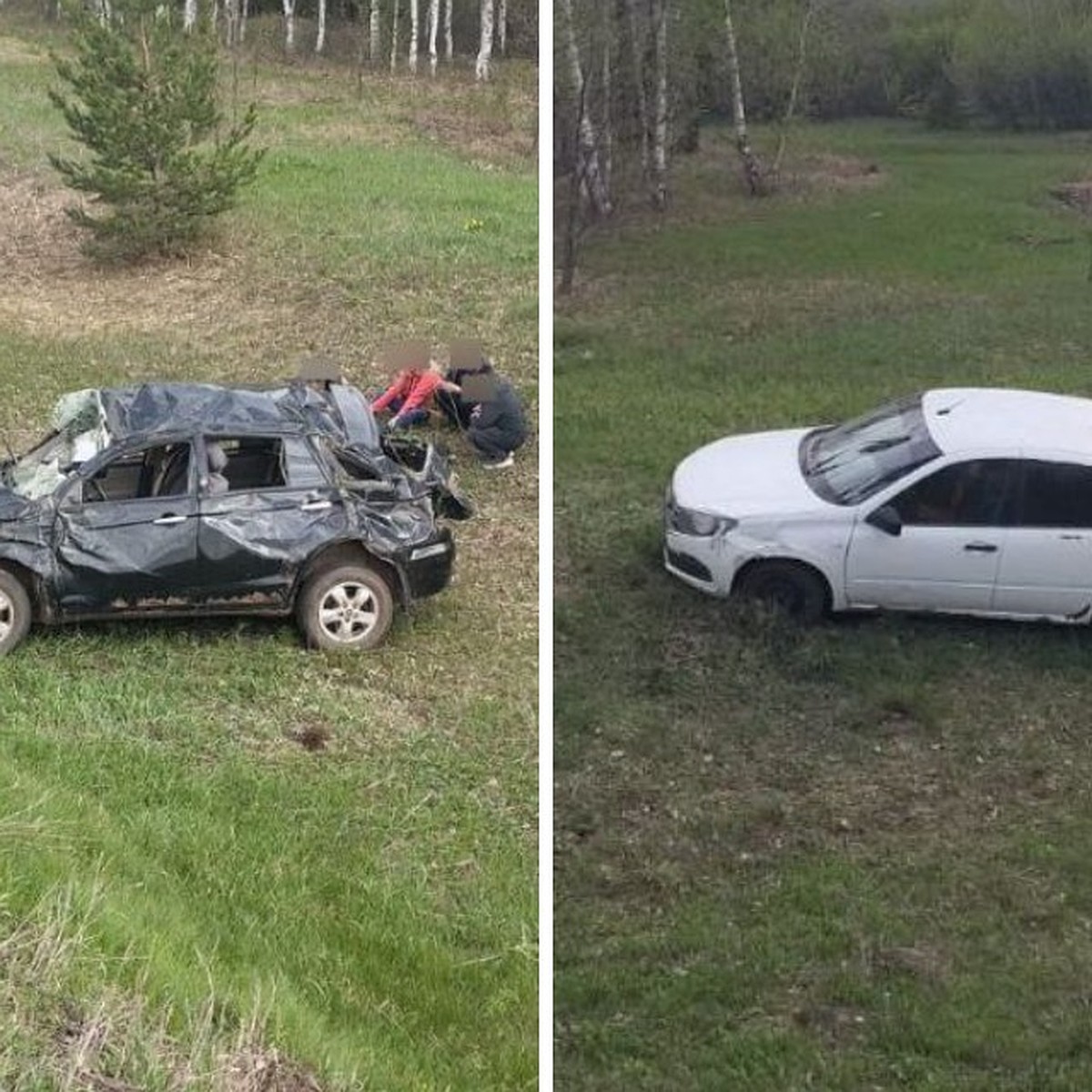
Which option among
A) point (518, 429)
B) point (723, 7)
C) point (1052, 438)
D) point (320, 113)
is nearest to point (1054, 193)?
point (1052, 438)

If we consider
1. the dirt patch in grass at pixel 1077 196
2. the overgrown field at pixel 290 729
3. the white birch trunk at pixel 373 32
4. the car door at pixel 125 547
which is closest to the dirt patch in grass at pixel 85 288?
the overgrown field at pixel 290 729

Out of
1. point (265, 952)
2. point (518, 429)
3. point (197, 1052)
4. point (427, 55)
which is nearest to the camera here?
point (197, 1052)

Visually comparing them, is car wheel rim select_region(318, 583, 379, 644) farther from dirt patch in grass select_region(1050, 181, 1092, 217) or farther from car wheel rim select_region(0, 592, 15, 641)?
dirt patch in grass select_region(1050, 181, 1092, 217)

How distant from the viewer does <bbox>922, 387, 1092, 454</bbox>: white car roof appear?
2.70 metres

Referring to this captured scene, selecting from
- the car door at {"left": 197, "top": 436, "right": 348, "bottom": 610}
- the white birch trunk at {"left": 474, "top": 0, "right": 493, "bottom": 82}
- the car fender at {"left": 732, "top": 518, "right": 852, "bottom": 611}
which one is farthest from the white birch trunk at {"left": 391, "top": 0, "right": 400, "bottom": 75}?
the car fender at {"left": 732, "top": 518, "right": 852, "bottom": 611}

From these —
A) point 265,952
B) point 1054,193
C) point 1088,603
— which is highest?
point 1054,193

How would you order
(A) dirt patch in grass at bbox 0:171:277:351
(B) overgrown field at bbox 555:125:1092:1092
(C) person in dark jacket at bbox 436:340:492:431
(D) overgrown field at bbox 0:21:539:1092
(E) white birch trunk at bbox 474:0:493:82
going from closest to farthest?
(B) overgrown field at bbox 555:125:1092:1092 → (D) overgrown field at bbox 0:21:539:1092 → (C) person in dark jacket at bbox 436:340:492:431 → (E) white birch trunk at bbox 474:0:493:82 → (A) dirt patch in grass at bbox 0:171:277:351

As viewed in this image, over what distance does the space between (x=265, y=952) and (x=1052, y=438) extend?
1.83m

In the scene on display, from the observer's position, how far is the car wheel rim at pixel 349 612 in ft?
15.3

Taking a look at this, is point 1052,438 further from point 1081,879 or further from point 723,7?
point 723,7

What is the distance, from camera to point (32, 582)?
4.64 m

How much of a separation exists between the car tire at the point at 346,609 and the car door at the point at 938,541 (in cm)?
215

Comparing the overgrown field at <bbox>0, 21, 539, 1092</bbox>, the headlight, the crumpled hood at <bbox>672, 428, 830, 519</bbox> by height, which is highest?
the crumpled hood at <bbox>672, 428, 830, 519</bbox>

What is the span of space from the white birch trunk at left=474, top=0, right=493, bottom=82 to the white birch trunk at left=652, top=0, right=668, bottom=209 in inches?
102
